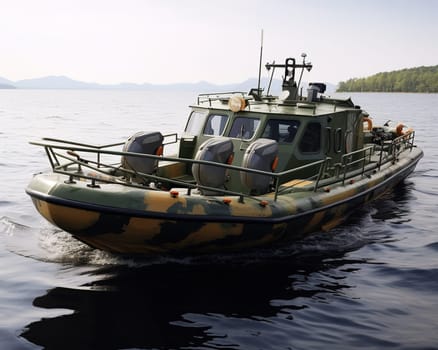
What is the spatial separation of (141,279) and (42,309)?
142 cm

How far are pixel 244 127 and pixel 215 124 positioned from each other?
73 cm

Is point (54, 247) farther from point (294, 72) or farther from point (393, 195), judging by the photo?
point (393, 195)

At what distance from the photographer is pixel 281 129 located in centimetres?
953

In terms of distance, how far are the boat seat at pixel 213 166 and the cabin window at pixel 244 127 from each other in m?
1.42

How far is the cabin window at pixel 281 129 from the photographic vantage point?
9500 millimetres

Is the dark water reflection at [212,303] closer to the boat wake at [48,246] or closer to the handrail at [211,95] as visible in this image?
the boat wake at [48,246]

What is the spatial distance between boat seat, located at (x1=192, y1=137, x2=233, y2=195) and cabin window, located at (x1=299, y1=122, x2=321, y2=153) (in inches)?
73.9

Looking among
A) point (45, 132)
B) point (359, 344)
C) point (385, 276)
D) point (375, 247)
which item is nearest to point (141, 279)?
point (359, 344)

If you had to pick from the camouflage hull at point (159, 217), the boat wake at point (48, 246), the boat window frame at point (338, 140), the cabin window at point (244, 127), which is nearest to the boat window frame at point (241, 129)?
the cabin window at point (244, 127)

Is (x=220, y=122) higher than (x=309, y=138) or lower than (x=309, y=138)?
higher

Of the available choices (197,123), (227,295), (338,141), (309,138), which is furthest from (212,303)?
(338,141)

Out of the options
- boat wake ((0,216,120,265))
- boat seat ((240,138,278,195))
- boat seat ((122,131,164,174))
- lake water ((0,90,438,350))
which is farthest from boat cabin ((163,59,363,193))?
boat wake ((0,216,120,265))

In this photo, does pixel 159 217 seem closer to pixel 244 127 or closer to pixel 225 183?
pixel 225 183

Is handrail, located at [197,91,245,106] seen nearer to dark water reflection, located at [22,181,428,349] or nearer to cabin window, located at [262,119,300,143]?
cabin window, located at [262,119,300,143]
